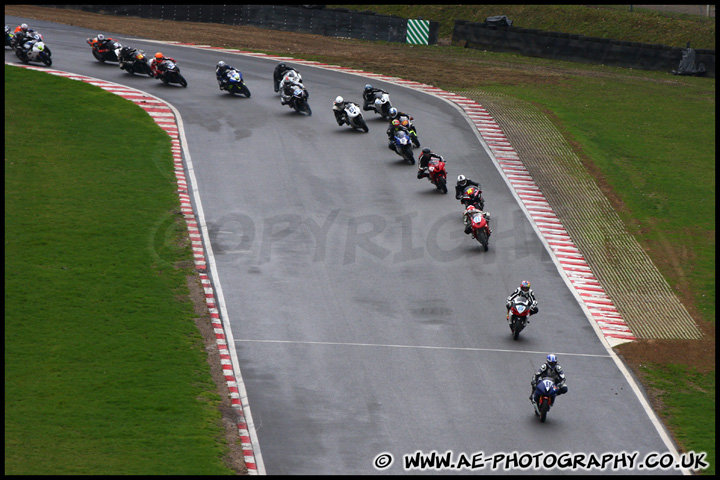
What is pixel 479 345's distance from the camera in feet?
77.7

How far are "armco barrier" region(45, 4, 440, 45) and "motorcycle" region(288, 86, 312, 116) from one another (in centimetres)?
1804

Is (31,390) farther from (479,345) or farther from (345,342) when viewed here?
(479,345)

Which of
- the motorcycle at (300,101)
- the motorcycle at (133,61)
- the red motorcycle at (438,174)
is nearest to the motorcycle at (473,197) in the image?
the red motorcycle at (438,174)

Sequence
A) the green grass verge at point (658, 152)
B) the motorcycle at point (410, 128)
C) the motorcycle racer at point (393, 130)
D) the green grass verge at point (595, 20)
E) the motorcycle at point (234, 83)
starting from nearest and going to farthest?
1. the green grass verge at point (658, 152)
2. the motorcycle racer at point (393, 130)
3. the motorcycle at point (410, 128)
4. the motorcycle at point (234, 83)
5. the green grass verge at point (595, 20)

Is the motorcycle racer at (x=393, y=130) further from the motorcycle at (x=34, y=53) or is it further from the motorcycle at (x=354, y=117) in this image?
the motorcycle at (x=34, y=53)

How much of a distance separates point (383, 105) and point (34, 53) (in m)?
18.3

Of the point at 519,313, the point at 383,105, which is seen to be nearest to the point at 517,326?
the point at 519,313

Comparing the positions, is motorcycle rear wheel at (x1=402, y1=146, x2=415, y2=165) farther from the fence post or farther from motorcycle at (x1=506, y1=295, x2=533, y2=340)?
the fence post

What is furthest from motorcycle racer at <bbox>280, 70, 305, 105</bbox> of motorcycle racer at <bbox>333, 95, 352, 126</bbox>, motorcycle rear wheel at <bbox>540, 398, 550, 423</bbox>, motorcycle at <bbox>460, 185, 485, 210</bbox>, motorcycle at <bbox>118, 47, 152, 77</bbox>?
motorcycle rear wheel at <bbox>540, 398, 550, 423</bbox>

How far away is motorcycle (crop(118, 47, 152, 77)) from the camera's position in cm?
4522

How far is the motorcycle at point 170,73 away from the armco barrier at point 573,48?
65.1 ft

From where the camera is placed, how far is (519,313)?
2334 centimetres

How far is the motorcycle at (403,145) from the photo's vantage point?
117 feet

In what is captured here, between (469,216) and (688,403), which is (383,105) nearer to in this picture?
(469,216)
